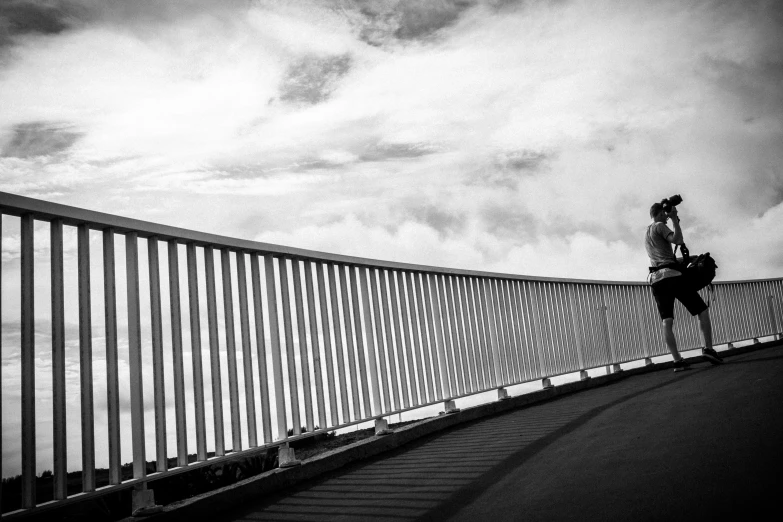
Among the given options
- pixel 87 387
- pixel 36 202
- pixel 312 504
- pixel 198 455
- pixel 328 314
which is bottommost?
pixel 312 504

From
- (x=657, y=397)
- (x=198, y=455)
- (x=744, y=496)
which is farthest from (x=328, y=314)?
(x=744, y=496)

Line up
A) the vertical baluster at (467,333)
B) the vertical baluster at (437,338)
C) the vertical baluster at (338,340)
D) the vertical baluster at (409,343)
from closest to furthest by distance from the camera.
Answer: the vertical baluster at (338,340), the vertical baluster at (409,343), the vertical baluster at (437,338), the vertical baluster at (467,333)

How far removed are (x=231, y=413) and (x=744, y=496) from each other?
2.84 metres

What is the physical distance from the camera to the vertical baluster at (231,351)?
14.5 ft

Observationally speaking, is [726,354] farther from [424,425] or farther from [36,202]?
[36,202]

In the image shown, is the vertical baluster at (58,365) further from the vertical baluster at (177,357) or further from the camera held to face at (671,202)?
the camera held to face at (671,202)

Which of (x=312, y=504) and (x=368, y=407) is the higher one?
(x=368, y=407)

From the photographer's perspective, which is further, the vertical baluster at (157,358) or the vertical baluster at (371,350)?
the vertical baluster at (371,350)

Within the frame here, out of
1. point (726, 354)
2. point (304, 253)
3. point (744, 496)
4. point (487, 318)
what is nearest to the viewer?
point (744, 496)

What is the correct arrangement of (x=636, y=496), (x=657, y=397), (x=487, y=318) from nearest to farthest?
(x=636, y=496)
(x=657, y=397)
(x=487, y=318)

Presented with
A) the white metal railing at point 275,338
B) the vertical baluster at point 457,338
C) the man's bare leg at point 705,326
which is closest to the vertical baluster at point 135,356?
the white metal railing at point 275,338

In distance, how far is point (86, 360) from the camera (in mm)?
3570

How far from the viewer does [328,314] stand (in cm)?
566

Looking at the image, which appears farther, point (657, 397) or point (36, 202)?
point (657, 397)
